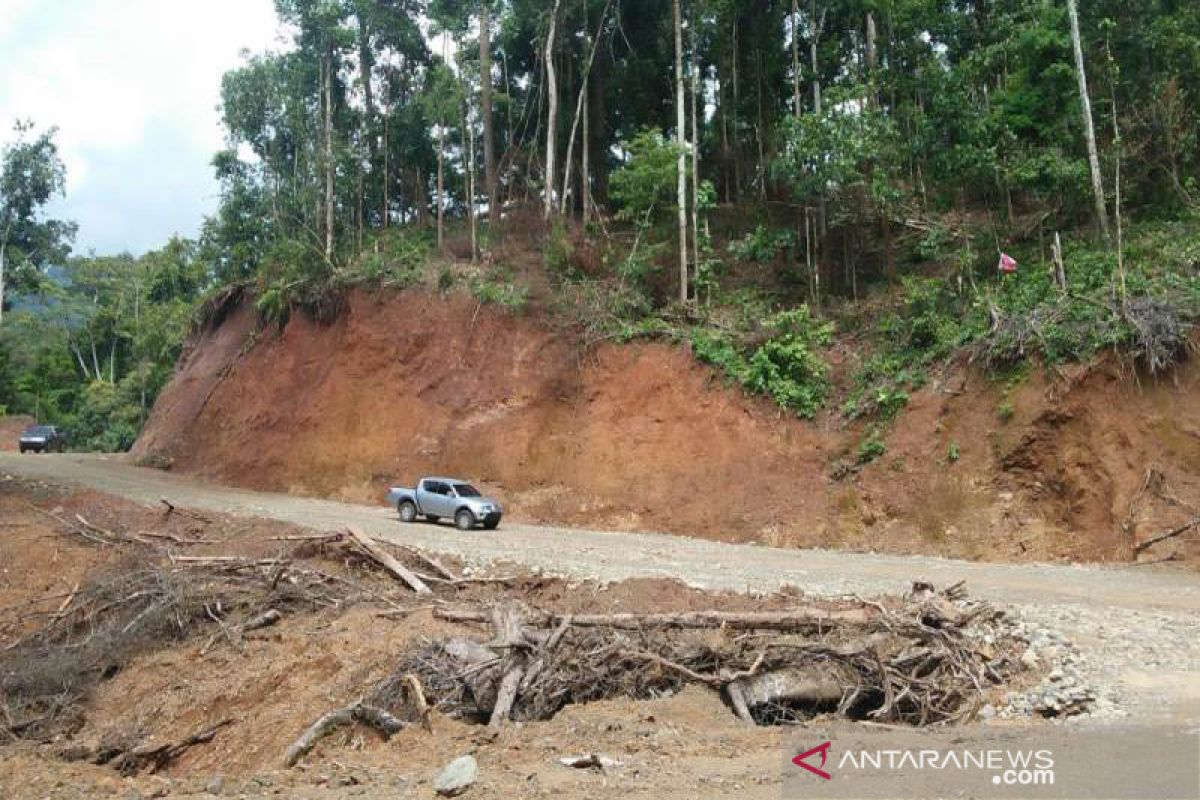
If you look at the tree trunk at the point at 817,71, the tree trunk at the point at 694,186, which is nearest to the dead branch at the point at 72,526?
the tree trunk at the point at 694,186

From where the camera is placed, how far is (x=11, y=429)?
5509cm

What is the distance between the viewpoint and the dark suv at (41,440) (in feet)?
142

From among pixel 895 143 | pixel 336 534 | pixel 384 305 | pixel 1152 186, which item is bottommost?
pixel 336 534

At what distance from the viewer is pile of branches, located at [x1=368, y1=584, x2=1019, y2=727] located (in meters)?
8.84

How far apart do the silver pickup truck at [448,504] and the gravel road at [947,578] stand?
0.47 metres

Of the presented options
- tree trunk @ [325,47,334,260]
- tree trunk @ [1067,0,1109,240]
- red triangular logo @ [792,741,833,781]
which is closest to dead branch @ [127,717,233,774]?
red triangular logo @ [792,741,833,781]

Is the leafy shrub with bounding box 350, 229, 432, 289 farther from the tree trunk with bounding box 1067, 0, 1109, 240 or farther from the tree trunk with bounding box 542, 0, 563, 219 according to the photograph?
the tree trunk with bounding box 1067, 0, 1109, 240

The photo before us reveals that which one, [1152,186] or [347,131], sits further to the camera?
[347,131]

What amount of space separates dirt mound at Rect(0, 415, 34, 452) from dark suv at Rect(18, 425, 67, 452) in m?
7.06

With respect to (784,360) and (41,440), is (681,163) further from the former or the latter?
(41,440)

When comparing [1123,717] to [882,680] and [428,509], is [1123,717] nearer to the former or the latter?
[882,680]

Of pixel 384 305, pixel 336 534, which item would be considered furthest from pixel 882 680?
pixel 384 305

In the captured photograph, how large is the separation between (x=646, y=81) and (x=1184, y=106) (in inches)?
783

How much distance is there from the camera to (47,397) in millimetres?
62594
